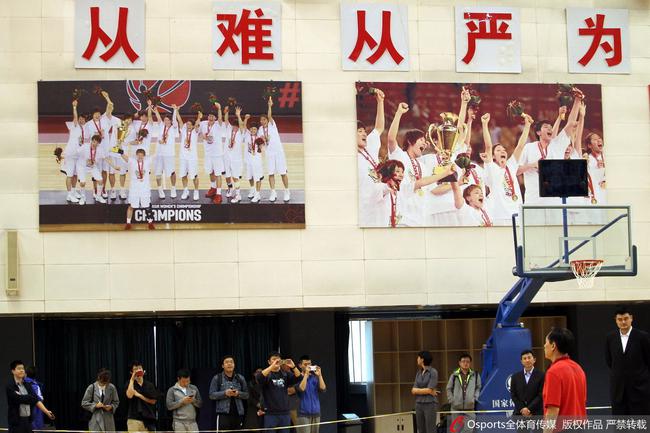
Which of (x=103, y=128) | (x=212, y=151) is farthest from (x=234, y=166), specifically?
(x=103, y=128)

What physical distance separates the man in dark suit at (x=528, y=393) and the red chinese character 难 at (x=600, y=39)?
7518 millimetres

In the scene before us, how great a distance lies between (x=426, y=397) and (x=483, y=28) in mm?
6694

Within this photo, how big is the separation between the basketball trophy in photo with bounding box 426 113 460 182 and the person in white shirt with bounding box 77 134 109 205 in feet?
18.5

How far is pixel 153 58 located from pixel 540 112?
22.5 feet

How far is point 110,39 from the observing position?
19.7 m

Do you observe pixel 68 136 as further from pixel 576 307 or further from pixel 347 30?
pixel 576 307

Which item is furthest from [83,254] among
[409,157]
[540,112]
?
[540,112]

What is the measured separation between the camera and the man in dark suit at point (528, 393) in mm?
14320

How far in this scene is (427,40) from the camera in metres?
20.4

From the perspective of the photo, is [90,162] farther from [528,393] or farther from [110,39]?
[528,393]

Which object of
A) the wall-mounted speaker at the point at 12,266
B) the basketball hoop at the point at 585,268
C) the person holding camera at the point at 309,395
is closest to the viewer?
the basketball hoop at the point at 585,268

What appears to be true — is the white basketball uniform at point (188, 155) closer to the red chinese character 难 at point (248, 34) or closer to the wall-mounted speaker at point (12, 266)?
the red chinese character 难 at point (248, 34)

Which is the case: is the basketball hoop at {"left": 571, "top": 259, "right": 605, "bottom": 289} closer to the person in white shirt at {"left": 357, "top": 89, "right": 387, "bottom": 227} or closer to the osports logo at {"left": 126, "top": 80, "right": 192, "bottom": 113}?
the person in white shirt at {"left": 357, "top": 89, "right": 387, "bottom": 227}

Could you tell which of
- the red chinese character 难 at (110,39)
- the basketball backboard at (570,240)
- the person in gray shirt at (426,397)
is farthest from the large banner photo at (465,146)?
the red chinese character 难 at (110,39)
